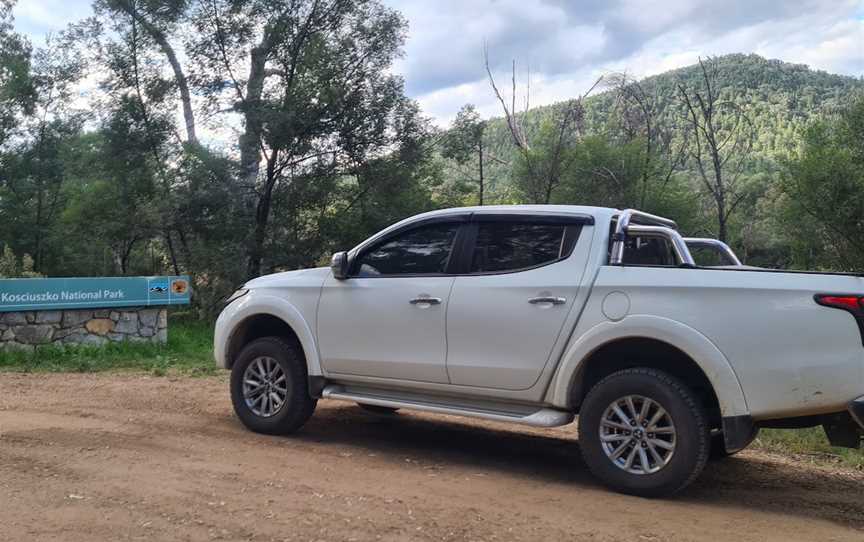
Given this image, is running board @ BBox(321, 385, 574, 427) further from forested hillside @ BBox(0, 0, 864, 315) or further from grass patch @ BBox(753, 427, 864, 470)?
forested hillside @ BBox(0, 0, 864, 315)

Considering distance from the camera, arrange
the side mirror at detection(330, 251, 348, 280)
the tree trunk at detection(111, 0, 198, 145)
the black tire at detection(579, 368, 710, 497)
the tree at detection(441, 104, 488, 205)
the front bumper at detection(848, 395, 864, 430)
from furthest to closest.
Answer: the tree at detection(441, 104, 488, 205), the tree trunk at detection(111, 0, 198, 145), the side mirror at detection(330, 251, 348, 280), the black tire at detection(579, 368, 710, 497), the front bumper at detection(848, 395, 864, 430)

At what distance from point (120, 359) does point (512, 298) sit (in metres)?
7.57

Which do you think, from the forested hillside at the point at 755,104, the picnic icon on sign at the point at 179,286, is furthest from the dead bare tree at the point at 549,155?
the picnic icon on sign at the point at 179,286

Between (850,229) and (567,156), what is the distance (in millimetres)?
8288

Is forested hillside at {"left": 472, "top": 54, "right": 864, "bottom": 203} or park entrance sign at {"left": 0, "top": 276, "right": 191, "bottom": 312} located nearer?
park entrance sign at {"left": 0, "top": 276, "right": 191, "bottom": 312}

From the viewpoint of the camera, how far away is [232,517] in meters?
4.04

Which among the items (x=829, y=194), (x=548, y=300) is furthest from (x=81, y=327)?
(x=829, y=194)

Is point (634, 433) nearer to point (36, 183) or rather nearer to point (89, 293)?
point (89, 293)

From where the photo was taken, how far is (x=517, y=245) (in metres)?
5.48

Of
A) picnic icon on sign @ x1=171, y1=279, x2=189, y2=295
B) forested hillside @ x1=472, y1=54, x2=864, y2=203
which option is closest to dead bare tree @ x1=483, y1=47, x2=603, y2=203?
forested hillside @ x1=472, y1=54, x2=864, y2=203

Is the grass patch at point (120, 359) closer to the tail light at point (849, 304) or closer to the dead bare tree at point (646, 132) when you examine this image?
the tail light at point (849, 304)

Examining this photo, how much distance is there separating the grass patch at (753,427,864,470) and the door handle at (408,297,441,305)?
334 centimetres

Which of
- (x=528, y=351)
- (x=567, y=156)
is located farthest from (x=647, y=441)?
(x=567, y=156)

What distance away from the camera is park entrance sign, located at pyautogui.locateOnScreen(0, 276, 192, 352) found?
10.4m
